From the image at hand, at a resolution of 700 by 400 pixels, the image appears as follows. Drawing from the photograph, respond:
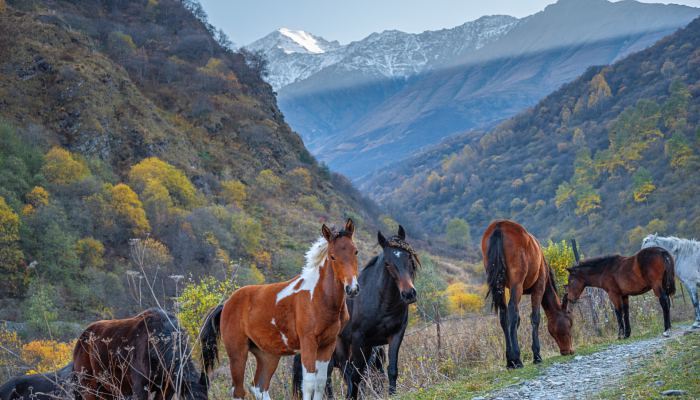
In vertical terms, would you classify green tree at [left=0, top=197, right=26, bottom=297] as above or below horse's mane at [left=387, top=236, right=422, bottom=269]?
below

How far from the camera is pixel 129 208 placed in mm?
57094

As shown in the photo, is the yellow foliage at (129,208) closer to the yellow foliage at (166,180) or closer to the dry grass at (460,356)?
the yellow foliage at (166,180)

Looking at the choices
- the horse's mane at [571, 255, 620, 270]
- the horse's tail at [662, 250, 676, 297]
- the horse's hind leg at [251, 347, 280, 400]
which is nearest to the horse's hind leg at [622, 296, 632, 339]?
the horse's mane at [571, 255, 620, 270]

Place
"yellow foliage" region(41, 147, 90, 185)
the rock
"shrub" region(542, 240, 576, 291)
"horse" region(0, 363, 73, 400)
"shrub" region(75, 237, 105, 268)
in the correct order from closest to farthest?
the rock, "horse" region(0, 363, 73, 400), "shrub" region(542, 240, 576, 291), "shrub" region(75, 237, 105, 268), "yellow foliage" region(41, 147, 90, 185)

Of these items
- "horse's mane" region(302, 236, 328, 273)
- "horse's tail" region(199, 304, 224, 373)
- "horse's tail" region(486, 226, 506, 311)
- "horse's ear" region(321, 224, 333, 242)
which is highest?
"horse's ear" region(321, 224, 333, 242)

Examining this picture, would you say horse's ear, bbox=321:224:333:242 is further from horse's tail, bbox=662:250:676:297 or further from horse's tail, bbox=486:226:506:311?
horse's tail, bbox=662:250:676:297

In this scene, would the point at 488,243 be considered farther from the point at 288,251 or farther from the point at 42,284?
the point at 288,251

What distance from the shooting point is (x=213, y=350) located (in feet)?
25.3

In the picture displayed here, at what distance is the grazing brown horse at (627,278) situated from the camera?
12.7 meters

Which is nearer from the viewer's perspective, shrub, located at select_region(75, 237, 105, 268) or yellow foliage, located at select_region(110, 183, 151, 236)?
shrub, located at select_region(75, 237, 105, 268)

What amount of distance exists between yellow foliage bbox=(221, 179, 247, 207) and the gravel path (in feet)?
219

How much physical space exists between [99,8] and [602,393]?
107794 millimetres

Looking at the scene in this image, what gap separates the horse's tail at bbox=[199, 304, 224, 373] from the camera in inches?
303

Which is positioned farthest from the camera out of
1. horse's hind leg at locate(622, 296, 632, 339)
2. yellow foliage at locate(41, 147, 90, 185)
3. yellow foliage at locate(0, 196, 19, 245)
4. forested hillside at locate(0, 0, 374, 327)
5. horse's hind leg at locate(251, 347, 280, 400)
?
yellow foliage at locate(41, 147, 90, 185)
